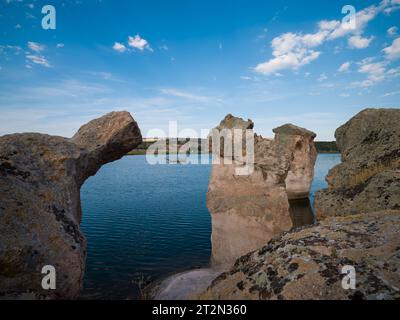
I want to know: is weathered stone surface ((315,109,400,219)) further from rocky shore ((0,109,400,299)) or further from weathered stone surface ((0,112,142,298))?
weathered stone surface ((0,112,142,298))

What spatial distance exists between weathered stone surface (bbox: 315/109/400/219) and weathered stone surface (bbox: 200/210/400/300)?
168 centimetres

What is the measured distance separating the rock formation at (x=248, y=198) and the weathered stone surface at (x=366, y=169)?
6.72 m

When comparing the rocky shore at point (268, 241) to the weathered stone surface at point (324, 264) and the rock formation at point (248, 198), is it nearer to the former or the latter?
the weathered stone surface at point (324, 264)

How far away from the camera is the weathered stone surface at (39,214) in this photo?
586 centimetres

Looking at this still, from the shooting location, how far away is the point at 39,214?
22.8 feet

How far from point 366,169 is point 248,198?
10209 mm

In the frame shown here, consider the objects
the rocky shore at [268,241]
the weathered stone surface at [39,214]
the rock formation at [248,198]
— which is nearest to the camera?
the rocky shore at [268,241]

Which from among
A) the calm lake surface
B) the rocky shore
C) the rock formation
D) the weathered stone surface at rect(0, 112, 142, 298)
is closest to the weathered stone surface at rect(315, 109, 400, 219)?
the rocky shore

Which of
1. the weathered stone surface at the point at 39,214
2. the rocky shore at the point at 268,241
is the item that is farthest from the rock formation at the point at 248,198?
the weathered stone surface at the point at 39,214

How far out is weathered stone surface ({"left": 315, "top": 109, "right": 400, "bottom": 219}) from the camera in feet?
22.9

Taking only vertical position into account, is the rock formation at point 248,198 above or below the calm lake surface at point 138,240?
above

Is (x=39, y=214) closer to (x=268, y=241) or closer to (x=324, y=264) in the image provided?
(x=268, y=241)

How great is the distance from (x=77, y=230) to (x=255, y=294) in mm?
5665
